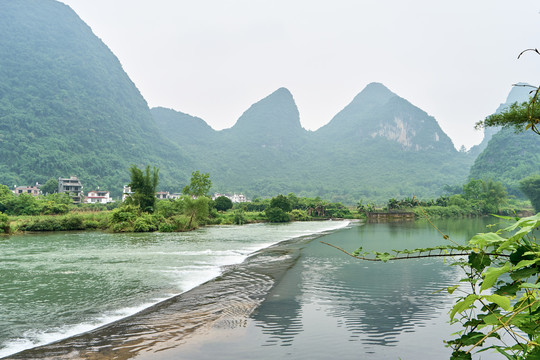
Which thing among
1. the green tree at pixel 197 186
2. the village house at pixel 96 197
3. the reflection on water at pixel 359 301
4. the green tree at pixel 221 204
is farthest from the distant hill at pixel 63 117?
the reflection on water at pixel 359 301

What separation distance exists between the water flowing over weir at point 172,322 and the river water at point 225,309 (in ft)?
0.08

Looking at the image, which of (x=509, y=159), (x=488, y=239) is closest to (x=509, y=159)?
(x=509, y=159)

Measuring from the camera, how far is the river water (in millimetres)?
5270

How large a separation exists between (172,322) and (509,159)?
407ft

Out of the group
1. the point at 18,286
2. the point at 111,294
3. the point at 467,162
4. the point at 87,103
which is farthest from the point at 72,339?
the point at 467,162

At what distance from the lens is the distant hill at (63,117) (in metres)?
102

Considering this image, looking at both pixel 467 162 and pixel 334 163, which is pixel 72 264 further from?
pixel 467 162

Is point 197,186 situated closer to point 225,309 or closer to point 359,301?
point 225,309

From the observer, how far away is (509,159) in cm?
10562

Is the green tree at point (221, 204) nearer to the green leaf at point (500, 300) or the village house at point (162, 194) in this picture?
the green leaf at point (500, 300)

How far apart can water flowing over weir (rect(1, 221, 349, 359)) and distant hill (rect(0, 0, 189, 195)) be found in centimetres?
10210

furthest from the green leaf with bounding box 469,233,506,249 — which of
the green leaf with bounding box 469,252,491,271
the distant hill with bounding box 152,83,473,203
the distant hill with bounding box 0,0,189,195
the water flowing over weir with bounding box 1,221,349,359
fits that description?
the distant hill with bounding box 152,83,473,203

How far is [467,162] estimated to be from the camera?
7146 inches

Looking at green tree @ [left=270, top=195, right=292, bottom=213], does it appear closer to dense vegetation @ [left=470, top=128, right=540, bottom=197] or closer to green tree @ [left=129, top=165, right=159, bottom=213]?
green tree @ [left=129, top=165, right=159, bottom=213]
